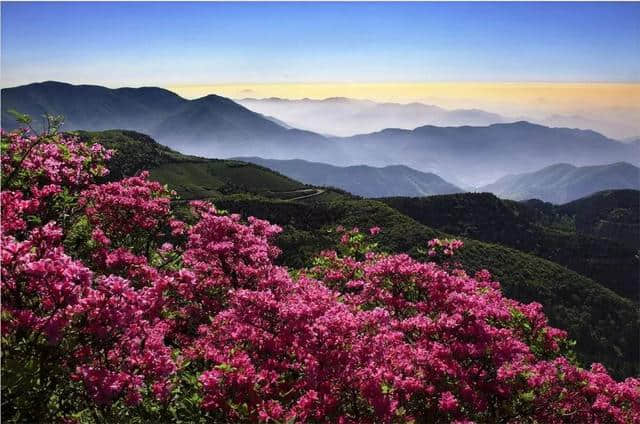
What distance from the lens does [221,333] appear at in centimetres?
984

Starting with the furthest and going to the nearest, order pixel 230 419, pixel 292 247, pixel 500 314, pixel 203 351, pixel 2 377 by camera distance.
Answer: pixel 292 247
pixel 500 314
pixel 203 351
pixel 230 419
pixel 2 377

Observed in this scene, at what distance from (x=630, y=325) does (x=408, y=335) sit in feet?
737

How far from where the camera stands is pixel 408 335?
11.7 m

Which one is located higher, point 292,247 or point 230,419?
point 230,419

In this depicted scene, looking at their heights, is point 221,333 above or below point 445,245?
below

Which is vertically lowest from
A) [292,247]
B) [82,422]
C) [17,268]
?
[292,247]

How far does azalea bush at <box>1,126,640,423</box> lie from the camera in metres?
7.52

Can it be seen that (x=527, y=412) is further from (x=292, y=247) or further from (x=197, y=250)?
(x=292, y=247)

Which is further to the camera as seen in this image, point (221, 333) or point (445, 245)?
point (445, 245)

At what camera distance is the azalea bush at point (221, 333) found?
7.52 meters

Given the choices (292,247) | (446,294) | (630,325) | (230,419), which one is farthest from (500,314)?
(630,325)

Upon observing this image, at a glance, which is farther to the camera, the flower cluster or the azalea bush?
the flower cluster

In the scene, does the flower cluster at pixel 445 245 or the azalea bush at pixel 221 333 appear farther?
the flower cluster at pixel 445 245

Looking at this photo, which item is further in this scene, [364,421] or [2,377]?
[364,421]
